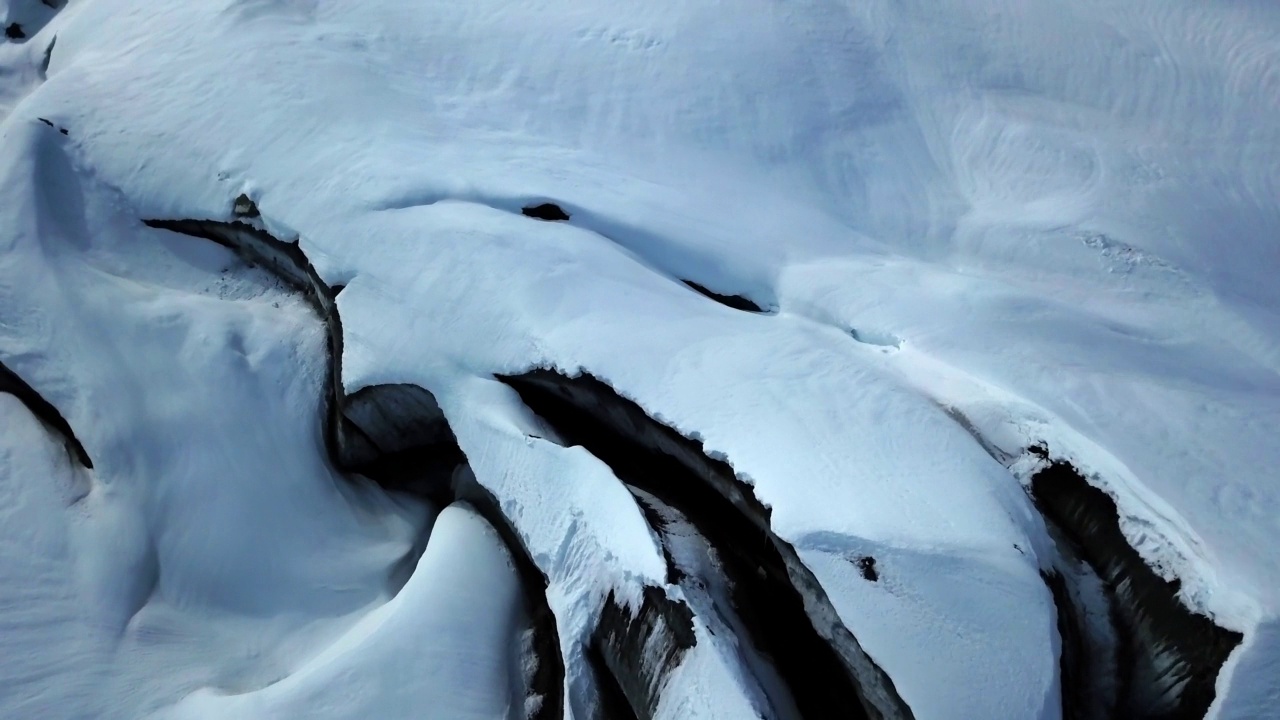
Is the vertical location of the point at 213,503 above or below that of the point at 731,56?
below

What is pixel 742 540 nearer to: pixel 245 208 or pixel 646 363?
pixel 646 363

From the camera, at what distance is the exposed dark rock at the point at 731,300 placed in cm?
345

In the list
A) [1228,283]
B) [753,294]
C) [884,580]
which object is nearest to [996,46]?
[1228,283]

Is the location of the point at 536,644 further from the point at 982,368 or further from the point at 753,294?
the point at 982,368

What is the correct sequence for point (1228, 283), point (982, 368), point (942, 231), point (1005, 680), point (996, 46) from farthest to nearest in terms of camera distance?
1. point (996, 46)
2. point (942, 231)
3. point (1228, 283)
4. point (982, 368)
5. point (1005, 680)

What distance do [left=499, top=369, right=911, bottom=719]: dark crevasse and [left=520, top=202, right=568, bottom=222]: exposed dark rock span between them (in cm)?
88

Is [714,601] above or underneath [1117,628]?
underneath

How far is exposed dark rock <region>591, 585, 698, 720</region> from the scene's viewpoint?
8.04 ft

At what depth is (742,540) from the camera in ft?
9.09

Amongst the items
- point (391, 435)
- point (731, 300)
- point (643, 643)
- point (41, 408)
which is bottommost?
point (41, 408)

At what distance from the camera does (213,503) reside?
134 inches

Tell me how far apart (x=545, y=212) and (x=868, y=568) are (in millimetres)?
2152

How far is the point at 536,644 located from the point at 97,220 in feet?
10.4

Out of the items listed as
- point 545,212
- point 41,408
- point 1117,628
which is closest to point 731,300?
point 545,212
